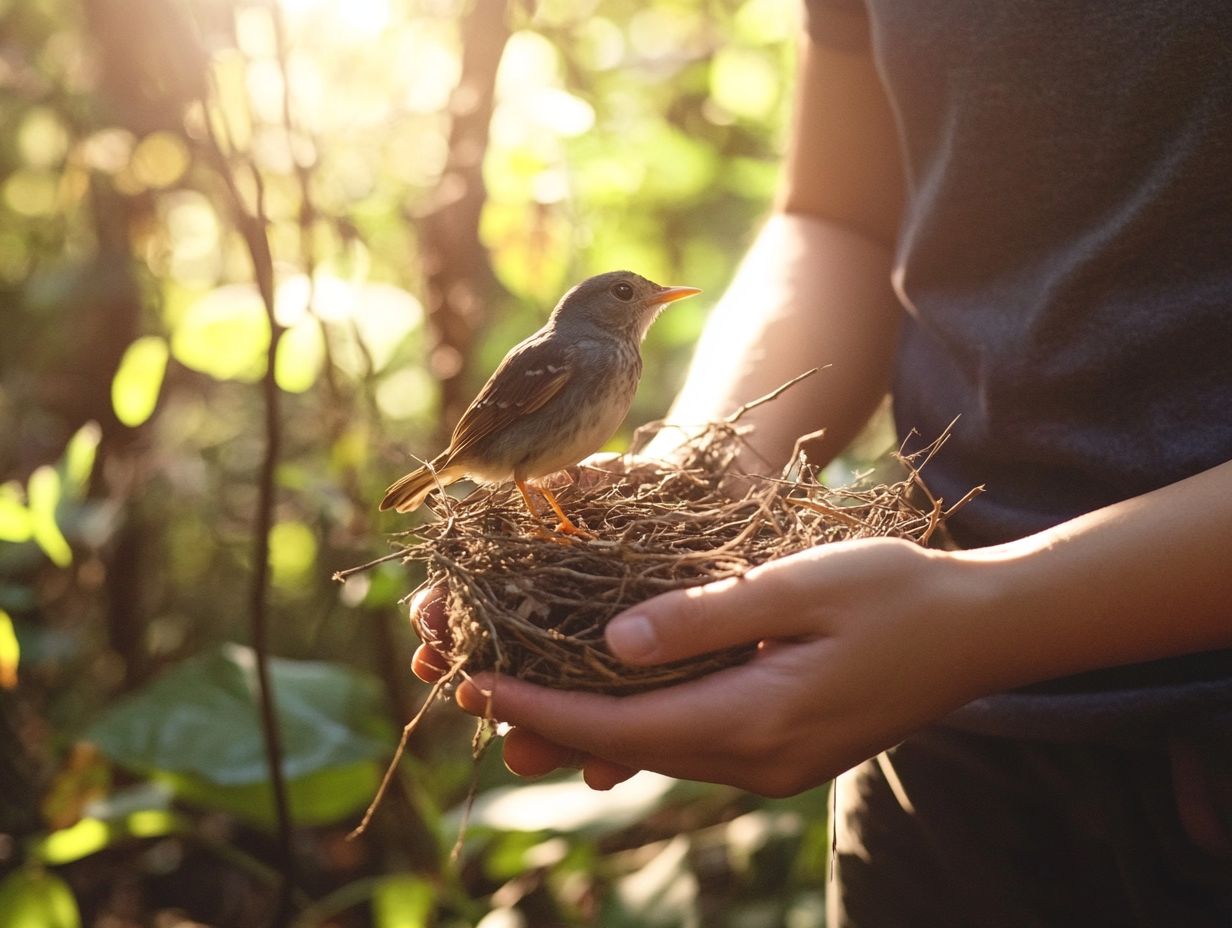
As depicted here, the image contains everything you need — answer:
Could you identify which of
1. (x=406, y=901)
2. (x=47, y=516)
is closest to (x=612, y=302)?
(x=47, y=516)

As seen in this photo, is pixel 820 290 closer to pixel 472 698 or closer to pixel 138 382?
pixel 472 698

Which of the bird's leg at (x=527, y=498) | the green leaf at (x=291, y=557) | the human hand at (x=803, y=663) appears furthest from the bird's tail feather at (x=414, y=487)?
the green leaf at (x=291, y=557)

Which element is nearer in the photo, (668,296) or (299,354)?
(668,296)

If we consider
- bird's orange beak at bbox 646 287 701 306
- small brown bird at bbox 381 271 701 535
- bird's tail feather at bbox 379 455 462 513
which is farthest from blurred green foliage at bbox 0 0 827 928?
bird's orange beak at bbox 646 287 701 306

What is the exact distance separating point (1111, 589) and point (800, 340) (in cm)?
102

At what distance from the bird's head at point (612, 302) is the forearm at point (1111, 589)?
→ 4.68ft

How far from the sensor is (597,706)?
5.11 ft

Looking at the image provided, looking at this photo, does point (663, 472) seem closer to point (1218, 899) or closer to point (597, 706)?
point (597, 706)

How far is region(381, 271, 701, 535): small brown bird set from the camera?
2391 millimetres

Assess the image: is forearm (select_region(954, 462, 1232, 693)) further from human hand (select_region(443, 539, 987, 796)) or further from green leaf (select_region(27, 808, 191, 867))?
green leaf (select_region(27, 808, 191, 867))

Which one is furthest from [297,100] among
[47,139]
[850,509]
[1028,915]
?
[47,139]

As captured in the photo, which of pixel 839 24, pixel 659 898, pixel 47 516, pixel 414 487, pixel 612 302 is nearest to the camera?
pixel 839 24

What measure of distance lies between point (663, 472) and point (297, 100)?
160 centimetres

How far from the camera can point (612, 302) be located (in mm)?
2754
